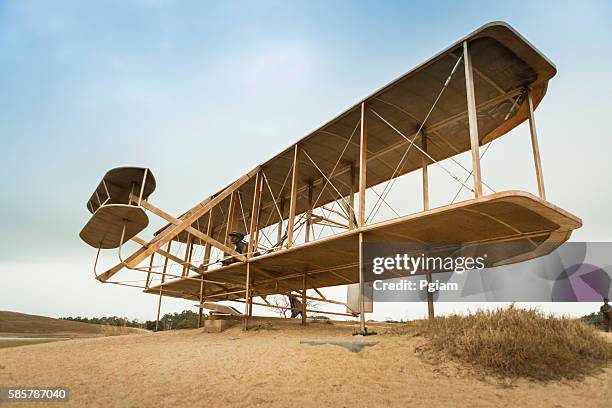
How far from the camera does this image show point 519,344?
8008 millimetres

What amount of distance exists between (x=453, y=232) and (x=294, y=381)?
6.79 metres

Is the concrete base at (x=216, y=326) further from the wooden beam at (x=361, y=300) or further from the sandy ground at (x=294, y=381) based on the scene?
the wooden beam at (x=361, y=300)

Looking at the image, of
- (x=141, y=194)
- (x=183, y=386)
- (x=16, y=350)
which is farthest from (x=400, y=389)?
(x=16, y=350)

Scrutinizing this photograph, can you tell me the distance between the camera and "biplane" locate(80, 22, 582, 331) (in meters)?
10.6

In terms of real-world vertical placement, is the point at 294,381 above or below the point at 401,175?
below

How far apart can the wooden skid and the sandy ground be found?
3.25 metres

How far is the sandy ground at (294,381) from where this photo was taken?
6789 mm

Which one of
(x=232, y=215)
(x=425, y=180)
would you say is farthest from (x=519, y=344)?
(x=232, y=215)

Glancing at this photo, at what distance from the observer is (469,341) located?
27.4 ft

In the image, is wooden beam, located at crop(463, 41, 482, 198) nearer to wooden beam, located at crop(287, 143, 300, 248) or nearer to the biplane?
the biplane

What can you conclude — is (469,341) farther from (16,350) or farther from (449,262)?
(16,350)

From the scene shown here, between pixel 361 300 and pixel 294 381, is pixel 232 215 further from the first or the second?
pixel 294 381

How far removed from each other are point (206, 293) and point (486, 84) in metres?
22.6

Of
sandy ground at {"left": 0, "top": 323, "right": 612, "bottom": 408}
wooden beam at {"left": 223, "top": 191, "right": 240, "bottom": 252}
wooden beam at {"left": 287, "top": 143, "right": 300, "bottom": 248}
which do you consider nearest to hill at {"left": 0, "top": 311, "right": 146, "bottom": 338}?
wooden beam at {"left": 223, "top": 191, "right": 240, "bottom": 252}
